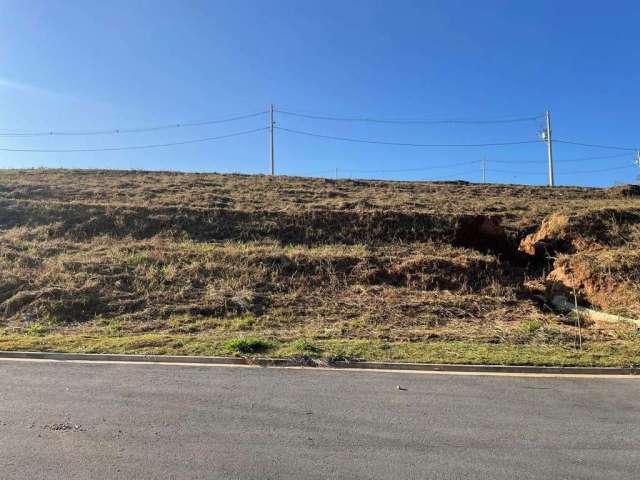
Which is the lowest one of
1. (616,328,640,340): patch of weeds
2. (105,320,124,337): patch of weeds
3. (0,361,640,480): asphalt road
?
(0,361,640,480): asphalt road

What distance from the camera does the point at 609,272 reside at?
15078 millimetres

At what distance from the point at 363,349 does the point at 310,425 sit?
3.75 metres

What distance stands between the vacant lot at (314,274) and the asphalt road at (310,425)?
159 cm

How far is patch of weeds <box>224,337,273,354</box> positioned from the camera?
8859mm

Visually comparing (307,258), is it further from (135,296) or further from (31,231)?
(31,231)

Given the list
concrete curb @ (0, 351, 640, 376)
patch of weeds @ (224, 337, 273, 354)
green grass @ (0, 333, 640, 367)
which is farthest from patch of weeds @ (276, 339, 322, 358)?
patch of weeds @ (224, 337, 273, 354)

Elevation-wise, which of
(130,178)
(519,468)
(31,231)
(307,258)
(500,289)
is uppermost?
(130,178)

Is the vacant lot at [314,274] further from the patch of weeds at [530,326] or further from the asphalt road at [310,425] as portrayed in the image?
the asphalt road at [310,425]

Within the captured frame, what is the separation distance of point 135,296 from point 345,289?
5.98 m

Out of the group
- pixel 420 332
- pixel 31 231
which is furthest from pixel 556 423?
pixel 31 231

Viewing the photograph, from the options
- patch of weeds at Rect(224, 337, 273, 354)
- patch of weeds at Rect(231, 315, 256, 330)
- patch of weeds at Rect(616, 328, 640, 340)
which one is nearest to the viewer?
patch of weeds at Rect(224, 337, 273, 354)

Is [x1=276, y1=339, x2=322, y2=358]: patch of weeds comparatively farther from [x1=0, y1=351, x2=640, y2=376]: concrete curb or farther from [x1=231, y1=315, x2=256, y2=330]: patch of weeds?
[x1=231, y1=315, x2=256, y2=330]: patch of weeds

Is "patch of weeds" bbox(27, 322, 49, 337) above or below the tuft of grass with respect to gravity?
above

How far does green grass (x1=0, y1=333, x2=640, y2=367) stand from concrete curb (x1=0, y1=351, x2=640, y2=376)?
220 millimetres
